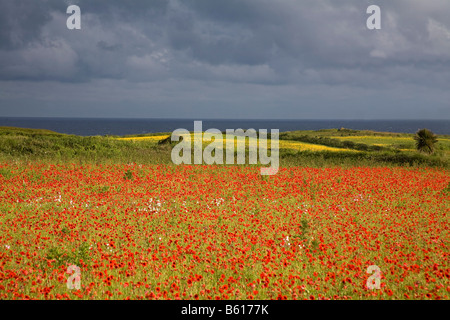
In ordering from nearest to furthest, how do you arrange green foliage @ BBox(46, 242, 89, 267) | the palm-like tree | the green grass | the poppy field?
the poppy field → green foliage @ BBox(46, 242, 89, 267) → the green grass → the palm-like tree

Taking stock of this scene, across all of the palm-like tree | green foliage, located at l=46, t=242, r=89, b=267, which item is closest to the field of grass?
green foliage, located at l=46, t=242, r=89, b=267

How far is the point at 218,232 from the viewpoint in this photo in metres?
9.05

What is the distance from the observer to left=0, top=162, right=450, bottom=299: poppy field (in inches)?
243

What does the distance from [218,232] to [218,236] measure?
352 millimetres

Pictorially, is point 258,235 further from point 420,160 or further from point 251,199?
point 420,160

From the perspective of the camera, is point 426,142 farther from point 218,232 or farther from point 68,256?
point 68,256

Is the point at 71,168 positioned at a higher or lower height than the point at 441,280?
higher

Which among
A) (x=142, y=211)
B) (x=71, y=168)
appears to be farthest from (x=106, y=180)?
(x=142, y=211)

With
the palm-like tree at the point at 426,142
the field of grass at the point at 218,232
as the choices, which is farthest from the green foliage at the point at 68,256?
the palm-like tree at the point at 426,142

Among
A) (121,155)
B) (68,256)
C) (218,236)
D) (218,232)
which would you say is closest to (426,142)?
(121,155)

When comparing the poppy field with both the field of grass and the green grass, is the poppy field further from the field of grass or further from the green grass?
the green grass

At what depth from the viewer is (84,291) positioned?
5785 mm

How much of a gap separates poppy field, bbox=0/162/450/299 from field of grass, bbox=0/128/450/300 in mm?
35

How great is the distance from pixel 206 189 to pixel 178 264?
703cm
